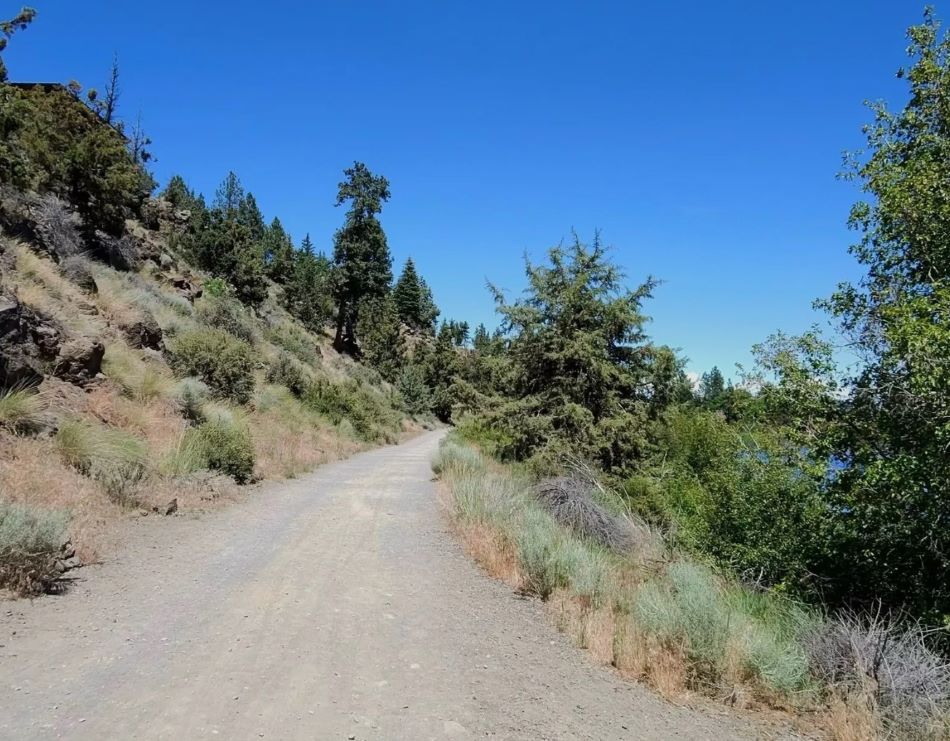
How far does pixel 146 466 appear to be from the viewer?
32.8 feet

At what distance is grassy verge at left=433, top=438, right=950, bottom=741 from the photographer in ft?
15.5

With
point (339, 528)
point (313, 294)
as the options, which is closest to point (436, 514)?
point (339, 528)

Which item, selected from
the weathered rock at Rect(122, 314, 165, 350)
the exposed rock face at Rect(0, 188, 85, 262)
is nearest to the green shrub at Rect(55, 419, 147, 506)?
the weathered rock at Rect(122, 314, 165, 350)

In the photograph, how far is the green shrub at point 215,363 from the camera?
17252 millimetres

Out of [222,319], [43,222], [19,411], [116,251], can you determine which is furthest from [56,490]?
[222,319]

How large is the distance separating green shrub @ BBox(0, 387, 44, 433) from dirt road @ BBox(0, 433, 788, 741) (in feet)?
10.0

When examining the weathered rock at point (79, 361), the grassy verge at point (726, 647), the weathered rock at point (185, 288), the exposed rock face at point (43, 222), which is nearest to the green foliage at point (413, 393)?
the weathered rock at point (185, 288)

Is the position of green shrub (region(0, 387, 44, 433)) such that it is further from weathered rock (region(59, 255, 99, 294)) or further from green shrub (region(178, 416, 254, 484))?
weathered rock (region(59, 255, 99, 294))

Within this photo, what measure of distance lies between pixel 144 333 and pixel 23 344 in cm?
590

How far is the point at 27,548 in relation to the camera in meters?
5.80

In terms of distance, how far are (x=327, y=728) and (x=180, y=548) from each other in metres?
4.77

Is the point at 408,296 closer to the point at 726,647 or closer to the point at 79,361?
the point at 79,361

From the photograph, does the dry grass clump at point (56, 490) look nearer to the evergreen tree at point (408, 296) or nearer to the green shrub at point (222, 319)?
the green shrub at point (222, 319)

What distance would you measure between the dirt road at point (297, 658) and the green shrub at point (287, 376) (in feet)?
54.5
